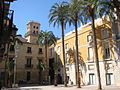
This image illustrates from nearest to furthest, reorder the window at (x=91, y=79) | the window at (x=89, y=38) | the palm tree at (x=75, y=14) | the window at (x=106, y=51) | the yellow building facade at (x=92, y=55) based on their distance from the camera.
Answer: the palm tree at (x=75, y=14) < the yellow building facade at (x=92, y=55) < the window at (x=106, y=51) < the window at (x=91, y=79) < the window at (x=89, y=38)

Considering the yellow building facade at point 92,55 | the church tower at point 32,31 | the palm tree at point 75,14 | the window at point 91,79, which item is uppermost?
the church tower at point 32,31

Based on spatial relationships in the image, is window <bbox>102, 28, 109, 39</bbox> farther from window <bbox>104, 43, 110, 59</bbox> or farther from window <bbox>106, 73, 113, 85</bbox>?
window <bbox>106, 73, 113, 85</bbox>

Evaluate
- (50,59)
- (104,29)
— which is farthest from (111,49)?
(50,59)

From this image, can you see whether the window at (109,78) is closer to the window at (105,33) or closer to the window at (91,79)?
the window at (91,79)

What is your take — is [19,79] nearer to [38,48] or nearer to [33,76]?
[33,76]

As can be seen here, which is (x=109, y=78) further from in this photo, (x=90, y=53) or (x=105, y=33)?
(x=105, y=33)

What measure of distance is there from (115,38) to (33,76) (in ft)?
96.5

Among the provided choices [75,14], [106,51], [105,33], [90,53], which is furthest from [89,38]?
[75,14]

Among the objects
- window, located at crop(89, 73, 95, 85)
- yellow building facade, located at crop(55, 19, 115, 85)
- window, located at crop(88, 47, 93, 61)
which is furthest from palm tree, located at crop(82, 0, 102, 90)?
window, located at crop(89, 73, 95, 85)

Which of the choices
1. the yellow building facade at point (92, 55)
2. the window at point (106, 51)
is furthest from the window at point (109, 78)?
the window at point (106, 51)

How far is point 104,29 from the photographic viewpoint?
33.6 m

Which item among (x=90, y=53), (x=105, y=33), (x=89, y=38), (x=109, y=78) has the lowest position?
(x=109, y=78)

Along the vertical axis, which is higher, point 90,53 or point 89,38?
point 89,38

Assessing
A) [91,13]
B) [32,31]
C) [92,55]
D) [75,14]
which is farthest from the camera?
[32,31]
